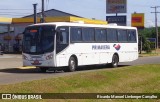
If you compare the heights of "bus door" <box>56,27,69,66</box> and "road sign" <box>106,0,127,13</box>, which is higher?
"road sign" <box>106,0,127,13</box>

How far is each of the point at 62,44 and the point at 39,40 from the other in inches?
50.1

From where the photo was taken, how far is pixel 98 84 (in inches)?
691

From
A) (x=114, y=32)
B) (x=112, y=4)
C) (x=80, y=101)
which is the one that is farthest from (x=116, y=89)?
(x=112, y=4)

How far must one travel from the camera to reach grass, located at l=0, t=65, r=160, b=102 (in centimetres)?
1440

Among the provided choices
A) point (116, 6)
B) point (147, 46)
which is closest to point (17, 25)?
point (116, 6)

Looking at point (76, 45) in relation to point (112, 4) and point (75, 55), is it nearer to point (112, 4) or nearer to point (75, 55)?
point (75, 55)

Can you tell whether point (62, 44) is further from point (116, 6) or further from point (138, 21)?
point (138, 21)

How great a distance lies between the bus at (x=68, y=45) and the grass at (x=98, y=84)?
11.7 ft

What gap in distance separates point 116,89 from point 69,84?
2.11m

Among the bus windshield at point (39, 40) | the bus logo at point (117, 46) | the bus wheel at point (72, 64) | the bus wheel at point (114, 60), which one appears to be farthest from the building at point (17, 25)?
the bus windshield at point (39, 40)

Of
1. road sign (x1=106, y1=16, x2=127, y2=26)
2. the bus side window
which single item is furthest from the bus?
road sign (x1=106, y1=16, x2=127, y2=26)

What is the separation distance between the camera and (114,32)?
29.3 metres

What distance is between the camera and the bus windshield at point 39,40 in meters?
23.8

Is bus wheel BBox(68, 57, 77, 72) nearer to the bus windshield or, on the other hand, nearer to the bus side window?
the bus windshield
